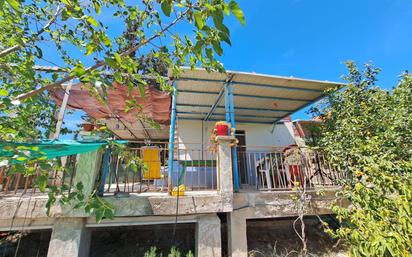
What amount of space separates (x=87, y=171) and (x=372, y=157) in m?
4.98

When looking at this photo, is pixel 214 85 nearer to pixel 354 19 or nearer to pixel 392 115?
pixel 392 115

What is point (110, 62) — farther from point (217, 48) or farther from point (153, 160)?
point (153, 160)

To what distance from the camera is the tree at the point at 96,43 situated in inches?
48.5

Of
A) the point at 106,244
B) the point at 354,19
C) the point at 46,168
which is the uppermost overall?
the point at 354,19

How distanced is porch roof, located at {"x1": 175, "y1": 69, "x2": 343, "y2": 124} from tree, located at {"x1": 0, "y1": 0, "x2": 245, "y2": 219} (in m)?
2.77

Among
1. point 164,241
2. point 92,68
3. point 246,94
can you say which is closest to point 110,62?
point 92,68

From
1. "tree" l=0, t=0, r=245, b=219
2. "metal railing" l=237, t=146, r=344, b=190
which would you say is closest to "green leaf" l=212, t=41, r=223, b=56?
"tree" l=0, t=0, r=245, b=219

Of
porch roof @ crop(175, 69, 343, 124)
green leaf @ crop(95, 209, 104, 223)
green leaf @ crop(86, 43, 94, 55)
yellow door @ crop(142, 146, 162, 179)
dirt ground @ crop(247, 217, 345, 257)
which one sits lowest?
dirt ground @ crop(247, 217, 345, 257)

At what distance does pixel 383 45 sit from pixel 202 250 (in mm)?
10958

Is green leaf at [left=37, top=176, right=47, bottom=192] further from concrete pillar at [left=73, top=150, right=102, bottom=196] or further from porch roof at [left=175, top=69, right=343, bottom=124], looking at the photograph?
porch roof at [left=175, top=69, right=343, bottom=124]

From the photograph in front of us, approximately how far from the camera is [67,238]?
3.21 meters

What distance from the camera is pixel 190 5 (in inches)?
52.9

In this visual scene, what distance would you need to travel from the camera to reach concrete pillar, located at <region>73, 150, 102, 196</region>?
11.2 feet

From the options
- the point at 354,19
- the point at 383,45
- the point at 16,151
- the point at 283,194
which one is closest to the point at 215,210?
the point at 283,194
